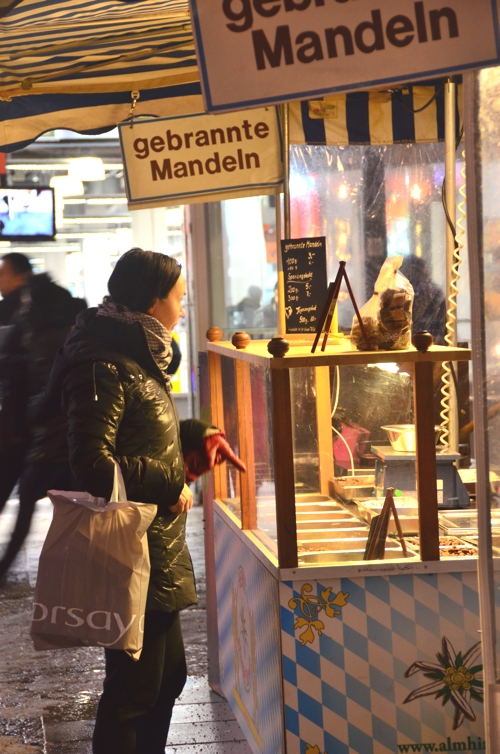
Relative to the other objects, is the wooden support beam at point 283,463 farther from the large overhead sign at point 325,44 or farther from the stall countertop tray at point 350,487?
the large overhead sign at point 325,44

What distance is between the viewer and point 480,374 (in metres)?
1.89

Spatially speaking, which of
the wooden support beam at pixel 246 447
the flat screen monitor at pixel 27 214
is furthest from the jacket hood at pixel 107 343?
the flat screen monitor at pixel 27 214

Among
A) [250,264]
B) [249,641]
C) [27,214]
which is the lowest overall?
[249,641]

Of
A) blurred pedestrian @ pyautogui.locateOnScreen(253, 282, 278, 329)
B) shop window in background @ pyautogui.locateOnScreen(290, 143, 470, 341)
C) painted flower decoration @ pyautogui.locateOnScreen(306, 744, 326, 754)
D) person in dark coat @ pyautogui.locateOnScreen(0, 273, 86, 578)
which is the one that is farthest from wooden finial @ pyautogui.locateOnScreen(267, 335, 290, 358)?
blurred pedestrian @ pyautogui.locateOnScreen(253, 282, 278, 329)

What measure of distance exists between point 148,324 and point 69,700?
8.24 feet

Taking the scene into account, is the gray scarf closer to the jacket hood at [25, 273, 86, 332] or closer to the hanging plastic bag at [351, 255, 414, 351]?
the hanging plastic bag at [351, 255, 414, 351]

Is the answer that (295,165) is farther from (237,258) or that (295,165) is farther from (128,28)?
(237,258)

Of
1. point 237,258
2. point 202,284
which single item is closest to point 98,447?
point 202,284

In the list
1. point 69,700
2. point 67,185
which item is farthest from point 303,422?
point 67,185

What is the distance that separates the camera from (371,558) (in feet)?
9.51

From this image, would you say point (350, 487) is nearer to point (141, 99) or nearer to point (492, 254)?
point (492, 254)

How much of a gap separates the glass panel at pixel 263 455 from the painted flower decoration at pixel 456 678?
0.65 meters

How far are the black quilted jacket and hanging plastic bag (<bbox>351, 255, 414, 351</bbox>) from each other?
2.29 ft

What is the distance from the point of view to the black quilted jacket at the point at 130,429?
2596 millimetres
